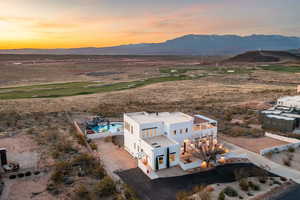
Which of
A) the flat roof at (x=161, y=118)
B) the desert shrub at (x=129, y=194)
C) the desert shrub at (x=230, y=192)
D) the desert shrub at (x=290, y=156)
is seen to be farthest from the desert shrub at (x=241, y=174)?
the desert shrub at (x=129, y=194)

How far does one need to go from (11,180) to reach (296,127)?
3031 centimetres

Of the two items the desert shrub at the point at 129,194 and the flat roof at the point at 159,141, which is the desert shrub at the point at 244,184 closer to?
the flat roof at the point at 159,141

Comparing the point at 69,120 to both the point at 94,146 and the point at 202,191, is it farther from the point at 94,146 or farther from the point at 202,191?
the point at 202,191

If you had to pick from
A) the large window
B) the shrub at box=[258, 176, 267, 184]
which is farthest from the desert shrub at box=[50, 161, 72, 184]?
the shrub at box=[258, 176, 267, 184]

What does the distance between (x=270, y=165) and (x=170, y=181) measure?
8.81 metres

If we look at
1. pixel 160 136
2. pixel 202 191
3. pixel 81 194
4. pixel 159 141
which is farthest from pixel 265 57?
pixel 81 194

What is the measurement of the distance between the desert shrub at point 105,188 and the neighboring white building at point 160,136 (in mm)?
3299

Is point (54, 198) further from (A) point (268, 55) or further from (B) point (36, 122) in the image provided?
(A) point (268, 55)

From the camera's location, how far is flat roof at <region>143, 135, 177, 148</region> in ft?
62.3

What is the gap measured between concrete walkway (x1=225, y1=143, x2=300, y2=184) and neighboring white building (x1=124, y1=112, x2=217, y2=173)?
2905 mm

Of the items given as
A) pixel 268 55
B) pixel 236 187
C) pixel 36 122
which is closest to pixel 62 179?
pixel 236 187

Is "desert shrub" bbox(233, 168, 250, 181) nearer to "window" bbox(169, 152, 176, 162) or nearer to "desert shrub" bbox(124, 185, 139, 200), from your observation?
"window" bbox(169, 152, 176, 162)

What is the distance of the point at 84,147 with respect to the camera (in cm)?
2364

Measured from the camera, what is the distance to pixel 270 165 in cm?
1962
